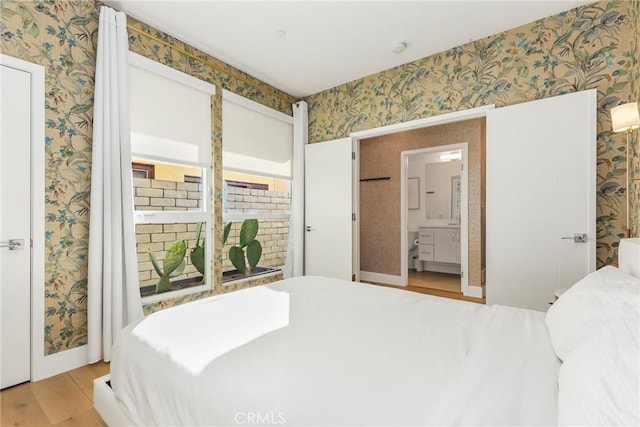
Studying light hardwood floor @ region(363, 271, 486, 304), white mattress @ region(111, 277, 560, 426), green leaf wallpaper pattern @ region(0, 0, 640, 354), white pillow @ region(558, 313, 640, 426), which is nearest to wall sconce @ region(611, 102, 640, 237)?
green leaf wallpaper pattern @ region(0, 0, 640, 354)

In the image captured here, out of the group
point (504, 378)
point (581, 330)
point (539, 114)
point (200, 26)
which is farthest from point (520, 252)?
point (200, 26)

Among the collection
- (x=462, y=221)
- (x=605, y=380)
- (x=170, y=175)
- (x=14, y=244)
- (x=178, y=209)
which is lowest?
(x=605, y=380)

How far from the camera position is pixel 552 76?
2.55 meters

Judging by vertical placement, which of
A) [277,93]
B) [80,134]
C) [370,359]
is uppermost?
[277,93]

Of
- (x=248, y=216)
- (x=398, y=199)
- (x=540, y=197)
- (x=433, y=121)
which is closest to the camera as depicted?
(x=540, y=197)

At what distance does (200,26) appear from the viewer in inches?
105

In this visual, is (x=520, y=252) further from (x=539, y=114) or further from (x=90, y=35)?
(x=90, y=35)

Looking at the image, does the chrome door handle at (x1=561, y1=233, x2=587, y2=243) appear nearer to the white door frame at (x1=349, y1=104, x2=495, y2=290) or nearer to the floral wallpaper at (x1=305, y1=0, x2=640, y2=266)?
the floral wallpaper at (x1=305, y1=0, x2=640, y2=266)

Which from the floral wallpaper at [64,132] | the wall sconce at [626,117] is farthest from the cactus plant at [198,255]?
the wall sconce at [626,117]

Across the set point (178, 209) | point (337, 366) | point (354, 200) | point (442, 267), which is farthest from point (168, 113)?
point (442, 267)

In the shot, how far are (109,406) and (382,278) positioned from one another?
414 cm

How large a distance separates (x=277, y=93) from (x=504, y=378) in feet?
12.5

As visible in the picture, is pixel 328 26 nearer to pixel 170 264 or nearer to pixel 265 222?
pixel 265 222

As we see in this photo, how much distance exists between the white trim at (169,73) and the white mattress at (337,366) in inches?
84.7
